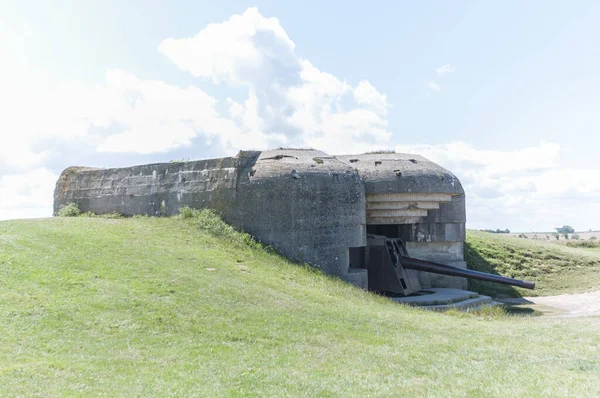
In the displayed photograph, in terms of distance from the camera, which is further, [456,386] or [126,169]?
[126,169]

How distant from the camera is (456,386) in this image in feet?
17.9

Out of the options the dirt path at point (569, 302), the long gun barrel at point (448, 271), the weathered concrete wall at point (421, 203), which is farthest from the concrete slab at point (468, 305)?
the weathered concrete wall at point (421, 203)

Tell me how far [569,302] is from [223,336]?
1210cm

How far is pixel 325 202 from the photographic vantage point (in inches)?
531

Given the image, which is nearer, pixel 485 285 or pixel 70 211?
pixel 70 211

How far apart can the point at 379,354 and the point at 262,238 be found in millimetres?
7167

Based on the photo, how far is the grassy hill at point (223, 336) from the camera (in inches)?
213

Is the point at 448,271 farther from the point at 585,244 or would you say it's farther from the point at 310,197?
the point at 585,244

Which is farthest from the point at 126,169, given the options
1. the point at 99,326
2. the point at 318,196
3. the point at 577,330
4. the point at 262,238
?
the point at 577,330

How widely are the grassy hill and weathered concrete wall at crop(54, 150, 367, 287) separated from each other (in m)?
1.71

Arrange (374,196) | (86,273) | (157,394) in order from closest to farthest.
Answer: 1. (157,394)
2. (86,273)
3. (374,196)

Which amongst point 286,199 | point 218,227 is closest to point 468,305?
point 286,199

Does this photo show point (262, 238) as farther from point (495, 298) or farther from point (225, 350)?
point (495, 298)

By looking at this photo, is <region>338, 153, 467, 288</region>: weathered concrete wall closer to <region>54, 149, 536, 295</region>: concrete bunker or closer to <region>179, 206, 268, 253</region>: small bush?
<region>54, 149, 536, 295</region>: concrete bunker
